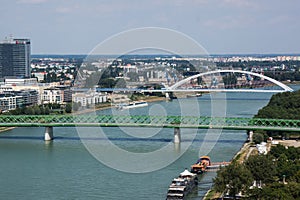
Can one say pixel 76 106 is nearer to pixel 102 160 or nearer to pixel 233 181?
pixel 102 160

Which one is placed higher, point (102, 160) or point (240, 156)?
point (240, 156)

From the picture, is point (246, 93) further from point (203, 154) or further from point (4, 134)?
point (203, 154)

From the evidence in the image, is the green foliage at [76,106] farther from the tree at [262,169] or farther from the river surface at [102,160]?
the tree at [262,169]

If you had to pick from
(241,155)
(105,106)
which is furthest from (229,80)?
(241,155)

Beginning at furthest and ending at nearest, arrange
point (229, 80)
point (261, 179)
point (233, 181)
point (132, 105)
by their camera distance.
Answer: point (229, 80)
point (132, 105)
point (261, 179)
point (233, 181)

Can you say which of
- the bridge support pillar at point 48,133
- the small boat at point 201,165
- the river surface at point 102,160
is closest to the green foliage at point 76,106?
the river surface at point 102,160

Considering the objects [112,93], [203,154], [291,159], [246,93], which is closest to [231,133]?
[203,154]
